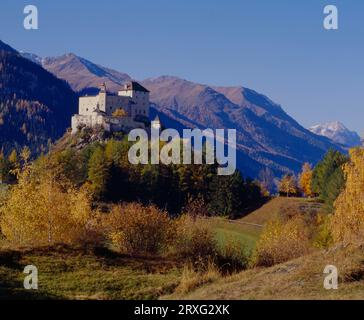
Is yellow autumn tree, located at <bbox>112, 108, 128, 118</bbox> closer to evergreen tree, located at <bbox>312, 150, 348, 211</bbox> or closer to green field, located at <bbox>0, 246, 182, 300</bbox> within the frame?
evergreen tree, located at <bbox>312, 150, 348, 211</bbox>

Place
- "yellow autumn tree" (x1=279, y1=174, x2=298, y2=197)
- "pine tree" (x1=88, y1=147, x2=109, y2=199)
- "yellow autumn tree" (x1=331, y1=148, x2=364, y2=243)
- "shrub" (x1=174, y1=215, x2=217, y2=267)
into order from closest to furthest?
"shrub" (x1=174, y1=215, x2=217, y2=267) → "yellow autumn tree" (x1=331, y1=148, x2=364, y2=243) → "pine tree" (x1=88, y1=147, x2=109, y2=199) → "yellow autumn tree" (x1=279, y1=174, x2=298, y2=197)

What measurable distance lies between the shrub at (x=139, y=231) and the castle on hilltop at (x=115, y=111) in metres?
105

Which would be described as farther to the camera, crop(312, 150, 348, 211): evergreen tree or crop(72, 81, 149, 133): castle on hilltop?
crop(72, 81, 149, 133): castle on hilltop

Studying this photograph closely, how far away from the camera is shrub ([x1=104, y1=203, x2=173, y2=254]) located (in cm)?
2634

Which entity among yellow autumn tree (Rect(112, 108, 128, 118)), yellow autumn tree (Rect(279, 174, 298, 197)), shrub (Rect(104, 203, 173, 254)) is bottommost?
shrub (Rect(104, 203, 173, 254))

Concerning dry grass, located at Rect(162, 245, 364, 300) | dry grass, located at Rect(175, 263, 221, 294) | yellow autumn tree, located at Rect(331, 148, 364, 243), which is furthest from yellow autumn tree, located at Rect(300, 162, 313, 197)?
dry grass, located at Rect(175, 263, 221, 294)

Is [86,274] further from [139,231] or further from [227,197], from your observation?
[227,197]

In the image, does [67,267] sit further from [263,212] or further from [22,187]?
[263,212]

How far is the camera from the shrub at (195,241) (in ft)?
81.4

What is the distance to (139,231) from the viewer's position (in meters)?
26.7

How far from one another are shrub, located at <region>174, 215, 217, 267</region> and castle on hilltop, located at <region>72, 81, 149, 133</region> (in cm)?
10567
